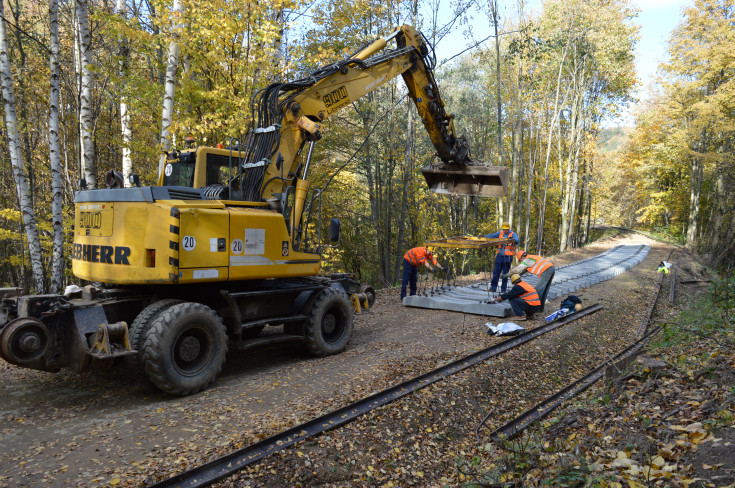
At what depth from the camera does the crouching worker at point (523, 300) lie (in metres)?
10.3

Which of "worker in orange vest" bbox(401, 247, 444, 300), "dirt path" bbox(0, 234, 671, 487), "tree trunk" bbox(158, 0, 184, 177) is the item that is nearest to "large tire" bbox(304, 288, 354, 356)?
"dirt path" bbox(0, 234, 671, 487)

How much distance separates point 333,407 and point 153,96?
9.30 m

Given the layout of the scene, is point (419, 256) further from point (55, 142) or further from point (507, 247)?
point (55, 142)

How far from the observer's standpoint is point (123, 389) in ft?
19.5

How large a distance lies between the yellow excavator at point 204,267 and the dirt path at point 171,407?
43 centimetres

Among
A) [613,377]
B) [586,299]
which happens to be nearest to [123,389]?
[613,377]

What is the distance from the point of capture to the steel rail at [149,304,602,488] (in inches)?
152

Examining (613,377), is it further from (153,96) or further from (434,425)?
(153,96)

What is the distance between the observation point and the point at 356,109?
17219 millimetres

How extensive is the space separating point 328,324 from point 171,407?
9.59 ft

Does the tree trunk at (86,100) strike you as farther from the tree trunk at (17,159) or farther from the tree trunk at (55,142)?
the tree trunk at (17,159)

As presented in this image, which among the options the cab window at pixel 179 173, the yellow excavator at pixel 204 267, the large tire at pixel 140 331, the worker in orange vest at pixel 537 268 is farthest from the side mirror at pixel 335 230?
the worker in orange vest at pixel 537 268

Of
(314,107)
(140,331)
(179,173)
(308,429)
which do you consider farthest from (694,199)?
(140,331)

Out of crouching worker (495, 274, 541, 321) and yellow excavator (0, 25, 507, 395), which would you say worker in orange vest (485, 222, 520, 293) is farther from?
yellow excavator (0, 25, 507, 395)
